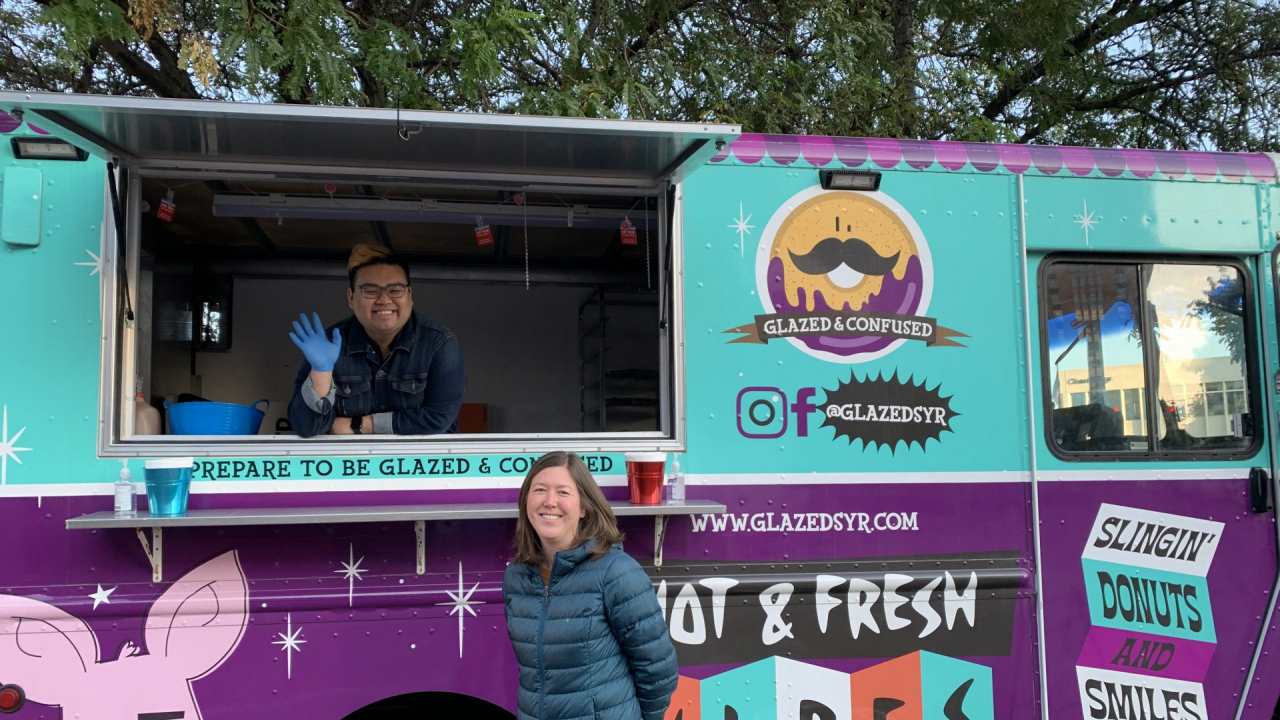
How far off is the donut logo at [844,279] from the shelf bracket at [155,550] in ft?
6.54

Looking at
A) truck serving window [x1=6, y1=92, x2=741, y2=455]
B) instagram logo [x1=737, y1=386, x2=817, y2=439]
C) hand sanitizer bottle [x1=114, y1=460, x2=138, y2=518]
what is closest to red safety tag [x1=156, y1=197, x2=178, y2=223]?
truck serving window [x1=6, y1=92, x2=741, y2=455]

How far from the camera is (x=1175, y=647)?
3430 millimetres

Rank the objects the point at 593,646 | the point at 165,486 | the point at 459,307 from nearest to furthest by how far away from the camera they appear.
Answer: the point at 593,646 → the point at 165,486 → the point at 459,307

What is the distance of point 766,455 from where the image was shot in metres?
3.32

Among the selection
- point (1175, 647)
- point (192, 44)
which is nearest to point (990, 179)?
point (1175, 647)

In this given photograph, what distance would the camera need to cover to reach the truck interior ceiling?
5500 mm

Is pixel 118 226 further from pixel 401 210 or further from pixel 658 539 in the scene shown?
pixel 658 539

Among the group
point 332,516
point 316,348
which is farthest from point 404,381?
point 332,516

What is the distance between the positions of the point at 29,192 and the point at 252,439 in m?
1.04

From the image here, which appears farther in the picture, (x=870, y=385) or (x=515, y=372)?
(x=515, y=372)

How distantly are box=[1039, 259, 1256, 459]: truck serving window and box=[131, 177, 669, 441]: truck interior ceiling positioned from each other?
2183mm

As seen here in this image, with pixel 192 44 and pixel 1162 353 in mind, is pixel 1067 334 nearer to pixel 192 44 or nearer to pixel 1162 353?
pixel 1162 353

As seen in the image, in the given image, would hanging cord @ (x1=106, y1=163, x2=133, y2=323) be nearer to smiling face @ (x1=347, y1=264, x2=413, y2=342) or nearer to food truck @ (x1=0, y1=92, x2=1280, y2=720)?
food truck @ (x1=0, y1=92, x2=1280, y2=720)

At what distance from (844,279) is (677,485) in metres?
0.96
